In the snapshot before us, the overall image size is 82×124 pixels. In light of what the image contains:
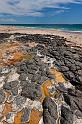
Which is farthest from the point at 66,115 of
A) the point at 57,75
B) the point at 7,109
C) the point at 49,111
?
the point at 57,75

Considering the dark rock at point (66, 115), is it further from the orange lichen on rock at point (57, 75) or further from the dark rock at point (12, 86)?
the dark rock at point (12, 86)

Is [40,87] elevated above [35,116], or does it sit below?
above

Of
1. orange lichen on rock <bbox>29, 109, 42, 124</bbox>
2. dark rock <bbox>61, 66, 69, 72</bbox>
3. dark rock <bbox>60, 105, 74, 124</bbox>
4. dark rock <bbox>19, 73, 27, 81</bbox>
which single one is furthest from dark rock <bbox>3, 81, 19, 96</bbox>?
dark rock <bbox>61, 66, 69, 72</bbox>

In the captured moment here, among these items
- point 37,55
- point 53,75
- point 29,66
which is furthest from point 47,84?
point 37,55

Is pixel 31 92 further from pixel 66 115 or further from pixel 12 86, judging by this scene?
pixel 66 115

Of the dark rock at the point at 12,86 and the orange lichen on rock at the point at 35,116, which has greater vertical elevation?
the dark rock at the point at 12,86

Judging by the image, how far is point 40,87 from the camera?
2214cm

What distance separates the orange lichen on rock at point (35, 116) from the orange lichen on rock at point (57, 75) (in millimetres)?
4082

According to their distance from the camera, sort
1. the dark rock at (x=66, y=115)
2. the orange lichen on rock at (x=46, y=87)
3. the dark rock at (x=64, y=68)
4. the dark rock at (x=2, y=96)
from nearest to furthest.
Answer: the dark rock at (x=66, y=115) < the dark rock at (x=2, y=96) < the orange lichen on rock at (x=46, y=87) < the dark rock at (x=64, y=68)

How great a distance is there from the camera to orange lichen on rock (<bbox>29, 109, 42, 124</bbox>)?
1938 centimetres

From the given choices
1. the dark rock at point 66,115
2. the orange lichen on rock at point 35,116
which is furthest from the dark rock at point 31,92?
the dark rock at point 66,115

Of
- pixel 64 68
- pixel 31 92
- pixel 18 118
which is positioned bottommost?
pixel 18 118

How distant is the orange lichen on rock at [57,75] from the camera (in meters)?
23.3

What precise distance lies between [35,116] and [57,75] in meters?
5.15
